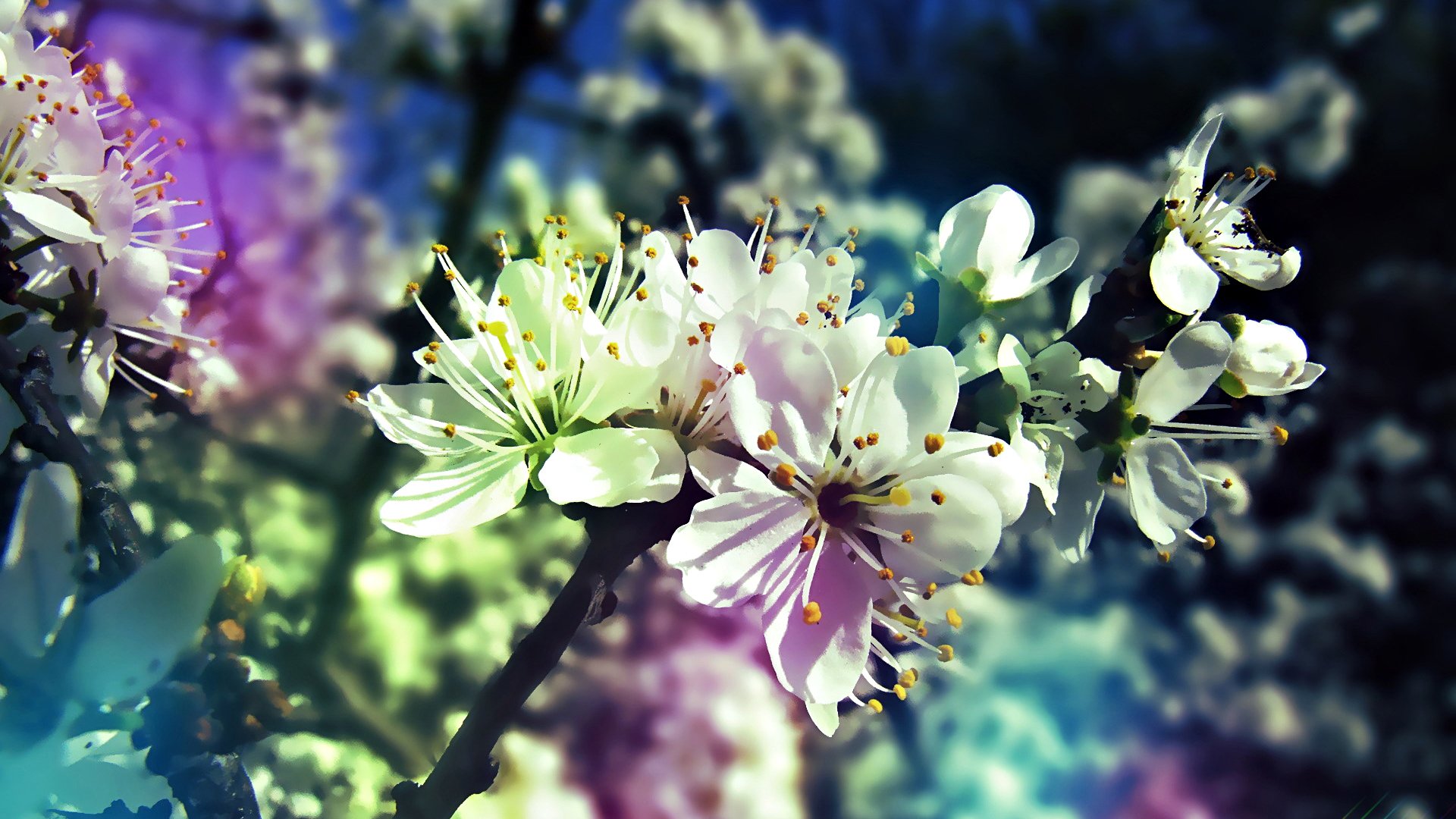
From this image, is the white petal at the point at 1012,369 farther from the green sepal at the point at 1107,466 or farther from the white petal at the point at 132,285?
the white petal at the point at 132,285

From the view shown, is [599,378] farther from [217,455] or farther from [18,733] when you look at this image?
[217,455]

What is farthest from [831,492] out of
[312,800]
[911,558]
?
[312,800]

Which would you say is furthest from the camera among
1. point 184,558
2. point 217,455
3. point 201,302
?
point 217,455

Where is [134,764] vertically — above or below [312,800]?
above

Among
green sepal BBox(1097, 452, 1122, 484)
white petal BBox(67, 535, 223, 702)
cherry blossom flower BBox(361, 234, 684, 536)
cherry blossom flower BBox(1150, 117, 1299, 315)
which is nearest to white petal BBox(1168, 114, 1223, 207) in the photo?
cherry blossom flower BBox(1150, 117, 1299, 315)

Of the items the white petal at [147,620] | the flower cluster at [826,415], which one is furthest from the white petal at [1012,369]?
the white petal at [147,620]

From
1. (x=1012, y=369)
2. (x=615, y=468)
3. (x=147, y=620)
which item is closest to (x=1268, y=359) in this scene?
(x=1012, y=369)
